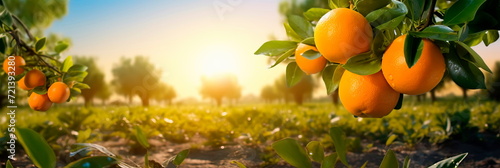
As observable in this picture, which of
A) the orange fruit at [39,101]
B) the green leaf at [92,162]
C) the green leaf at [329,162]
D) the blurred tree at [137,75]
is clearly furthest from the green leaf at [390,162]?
the blurred tree at [137,75]

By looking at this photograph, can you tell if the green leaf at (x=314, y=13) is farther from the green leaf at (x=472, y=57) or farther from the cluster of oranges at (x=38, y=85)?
the cluster of oranges at (x=38, y=85)

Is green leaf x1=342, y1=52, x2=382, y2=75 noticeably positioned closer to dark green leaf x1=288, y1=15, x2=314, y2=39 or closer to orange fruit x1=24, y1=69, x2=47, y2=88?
dark green leaf x1=288, y1=15, x2=314, y2=39

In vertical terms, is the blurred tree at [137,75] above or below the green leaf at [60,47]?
below

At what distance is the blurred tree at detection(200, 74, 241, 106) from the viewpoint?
58.9 metres

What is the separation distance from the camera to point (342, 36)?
854 mm

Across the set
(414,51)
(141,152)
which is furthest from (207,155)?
(414,51)

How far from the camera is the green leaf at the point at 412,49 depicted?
0.79 metres

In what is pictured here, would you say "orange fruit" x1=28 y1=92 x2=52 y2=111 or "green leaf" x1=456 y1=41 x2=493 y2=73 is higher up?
"green leaf" x1=456 y1=41 x2=493 y2=73

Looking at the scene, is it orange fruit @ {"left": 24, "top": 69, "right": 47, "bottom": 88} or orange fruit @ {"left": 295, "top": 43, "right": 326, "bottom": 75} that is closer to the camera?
orange fruit @ {"left": 295, "top": 43, "right": 326, "bottom": 75}

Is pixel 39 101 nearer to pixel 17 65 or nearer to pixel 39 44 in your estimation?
pixel 17 65

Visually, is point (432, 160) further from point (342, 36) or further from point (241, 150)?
point (342, 36)

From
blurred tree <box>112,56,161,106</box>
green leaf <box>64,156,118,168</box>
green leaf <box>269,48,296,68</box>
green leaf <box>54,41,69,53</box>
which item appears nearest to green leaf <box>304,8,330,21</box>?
green leaf <box>269,48,296,68</box>

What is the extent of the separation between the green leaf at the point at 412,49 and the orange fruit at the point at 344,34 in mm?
102

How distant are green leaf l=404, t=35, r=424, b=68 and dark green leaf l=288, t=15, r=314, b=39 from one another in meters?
0.38
